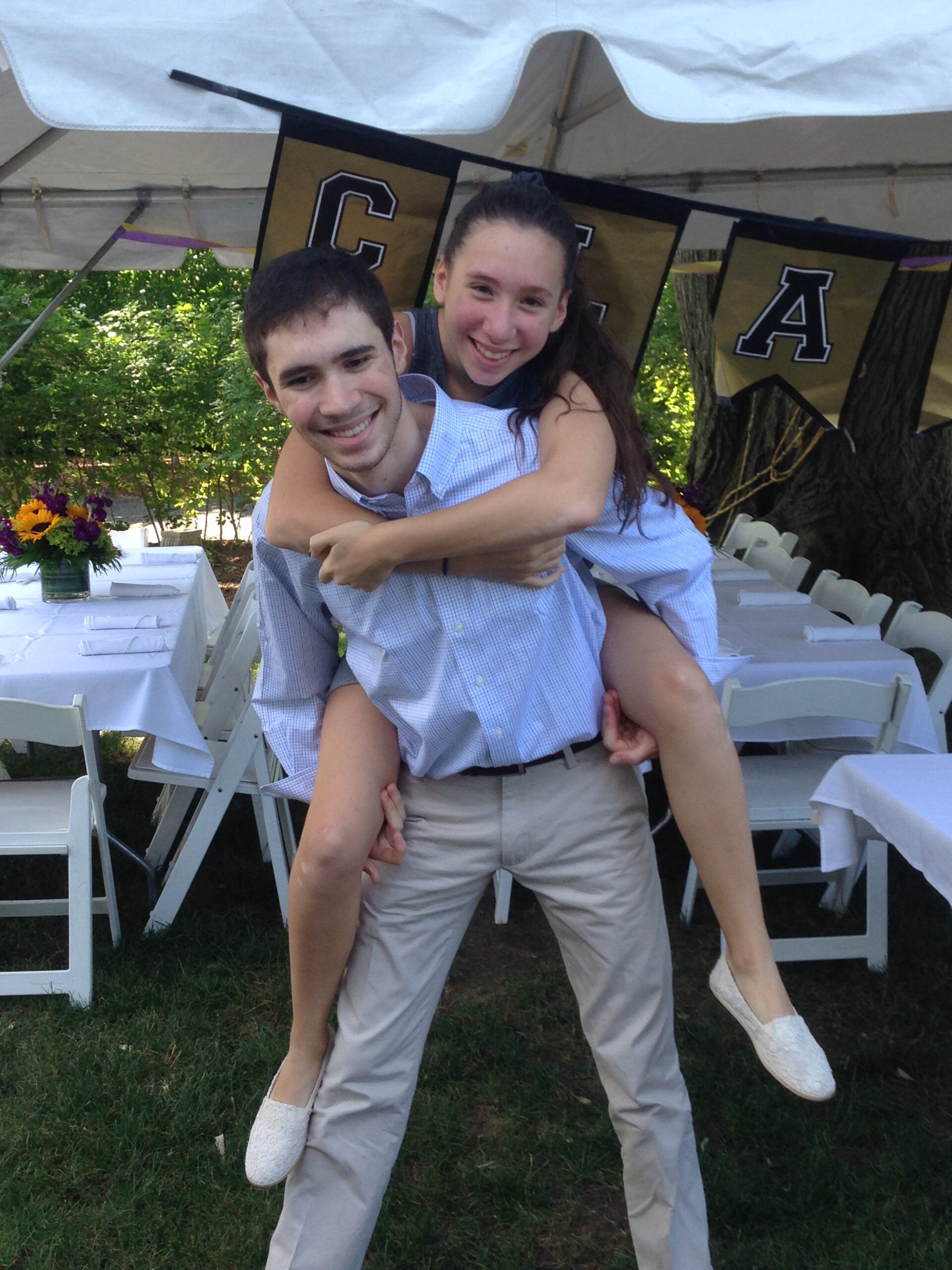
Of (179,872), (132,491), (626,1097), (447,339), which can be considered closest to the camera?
(626,1097)

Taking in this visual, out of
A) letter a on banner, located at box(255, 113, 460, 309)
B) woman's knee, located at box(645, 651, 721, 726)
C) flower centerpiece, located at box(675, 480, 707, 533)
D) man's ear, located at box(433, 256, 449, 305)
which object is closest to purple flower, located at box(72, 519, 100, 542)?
letter a on banner, located at box(255, 113, 460, 309)

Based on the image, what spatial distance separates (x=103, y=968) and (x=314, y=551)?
2.48 meters

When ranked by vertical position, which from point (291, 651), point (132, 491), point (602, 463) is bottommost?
point (132, 491)

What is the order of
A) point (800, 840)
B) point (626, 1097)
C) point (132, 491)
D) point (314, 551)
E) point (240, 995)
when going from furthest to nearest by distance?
1. point (132, 491)
2. point (800, 840)
3. point (240, 995)
4. point (626, 1097)
5. point (314, 551)

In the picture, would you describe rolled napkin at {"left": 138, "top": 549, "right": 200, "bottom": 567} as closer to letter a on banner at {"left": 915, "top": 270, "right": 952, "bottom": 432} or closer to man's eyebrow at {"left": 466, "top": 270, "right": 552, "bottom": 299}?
letter a on banner at {"left": 915, "top": 270, "right": 952, "bottom": 432}

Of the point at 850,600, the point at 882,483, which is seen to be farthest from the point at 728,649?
the point at 882,483

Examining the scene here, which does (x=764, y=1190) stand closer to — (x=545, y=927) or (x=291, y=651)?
(x=545, y=927)

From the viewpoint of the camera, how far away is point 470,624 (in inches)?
68.7

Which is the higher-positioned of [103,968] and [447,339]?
[447,339]

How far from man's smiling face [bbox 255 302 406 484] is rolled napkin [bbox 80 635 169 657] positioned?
2.35 meters

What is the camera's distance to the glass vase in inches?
188

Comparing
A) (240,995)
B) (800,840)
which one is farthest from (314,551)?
(800,840)

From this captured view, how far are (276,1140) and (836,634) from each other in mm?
2973

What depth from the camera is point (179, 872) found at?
3.79m
